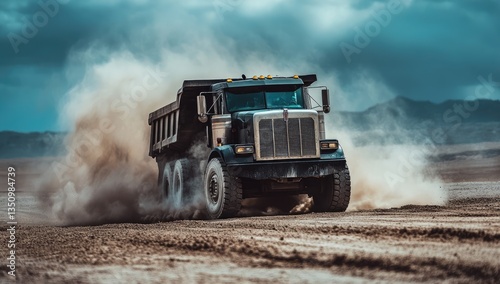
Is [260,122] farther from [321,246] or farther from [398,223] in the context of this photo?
[321,246]

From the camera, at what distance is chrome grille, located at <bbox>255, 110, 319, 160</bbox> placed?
17.2m

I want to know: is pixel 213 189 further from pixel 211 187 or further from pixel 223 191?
pixel 223 191

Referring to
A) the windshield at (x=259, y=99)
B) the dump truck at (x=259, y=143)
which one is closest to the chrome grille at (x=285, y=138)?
the dump truck at (x=259, y=143)

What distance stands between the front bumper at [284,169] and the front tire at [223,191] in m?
0.17

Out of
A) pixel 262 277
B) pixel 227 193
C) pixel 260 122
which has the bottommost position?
pixel 262 277

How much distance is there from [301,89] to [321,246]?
9059mm

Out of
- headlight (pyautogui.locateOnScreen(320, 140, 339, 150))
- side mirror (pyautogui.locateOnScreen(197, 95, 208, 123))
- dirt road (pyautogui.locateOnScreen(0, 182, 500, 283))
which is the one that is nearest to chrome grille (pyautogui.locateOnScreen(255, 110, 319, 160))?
headlight (pyautogui.locateOnScreen(320, 140, 339, 150))

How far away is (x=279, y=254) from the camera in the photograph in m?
9.06

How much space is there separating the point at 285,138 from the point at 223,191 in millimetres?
1606

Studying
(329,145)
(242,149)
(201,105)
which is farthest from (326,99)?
(201,105)

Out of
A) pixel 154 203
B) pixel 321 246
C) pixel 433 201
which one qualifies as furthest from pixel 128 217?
pixel 321 246

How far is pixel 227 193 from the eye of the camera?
17.0 meters

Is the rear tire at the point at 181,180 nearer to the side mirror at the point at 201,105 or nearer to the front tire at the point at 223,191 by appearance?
the front tire at the point at 223,191

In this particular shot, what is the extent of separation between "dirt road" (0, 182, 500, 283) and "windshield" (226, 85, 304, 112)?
15.9 feet
